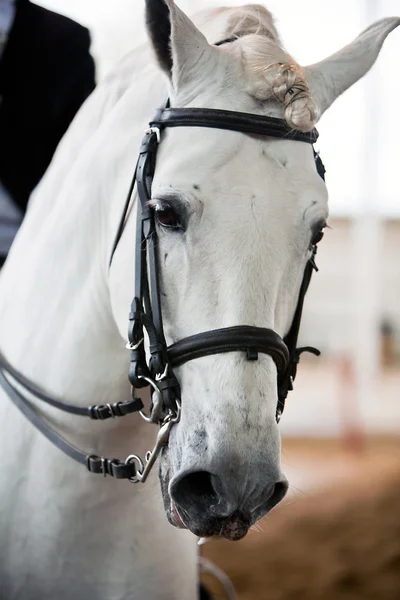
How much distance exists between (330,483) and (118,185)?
4082mm

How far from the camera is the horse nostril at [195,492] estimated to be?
1195 millimetres

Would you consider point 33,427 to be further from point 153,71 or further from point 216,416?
point 153,71

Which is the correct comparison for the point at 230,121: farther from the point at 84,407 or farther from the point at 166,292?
the point at 84,407

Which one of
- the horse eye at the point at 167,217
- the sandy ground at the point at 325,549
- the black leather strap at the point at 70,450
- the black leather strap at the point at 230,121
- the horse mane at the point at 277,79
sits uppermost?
the horse mane at the point at 277,79

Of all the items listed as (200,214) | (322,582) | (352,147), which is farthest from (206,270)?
(352,147)

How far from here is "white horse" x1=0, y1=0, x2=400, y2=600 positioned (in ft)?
3.92

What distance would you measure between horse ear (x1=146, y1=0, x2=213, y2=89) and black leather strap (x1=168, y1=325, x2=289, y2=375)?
1.57ft

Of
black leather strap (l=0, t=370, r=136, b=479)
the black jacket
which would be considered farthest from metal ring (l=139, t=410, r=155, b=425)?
the black jacket

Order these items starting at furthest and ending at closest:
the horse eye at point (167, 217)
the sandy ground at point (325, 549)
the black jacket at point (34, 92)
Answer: the sandy ground at point (325, 549) → the black jacket at point (34, 92) → the horse eye at point (167, 217)

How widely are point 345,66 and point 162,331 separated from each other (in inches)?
26.7

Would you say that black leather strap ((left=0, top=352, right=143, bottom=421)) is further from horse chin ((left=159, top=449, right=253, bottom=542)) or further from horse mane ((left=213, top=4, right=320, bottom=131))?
horse mane ((left=213, top=4, right=320, bottom=131))

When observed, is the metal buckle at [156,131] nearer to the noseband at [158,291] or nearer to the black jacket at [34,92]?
the noseband at [158,291]

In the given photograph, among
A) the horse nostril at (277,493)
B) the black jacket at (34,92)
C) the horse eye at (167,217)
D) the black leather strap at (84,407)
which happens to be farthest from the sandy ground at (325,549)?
the horse eye at (167,217)

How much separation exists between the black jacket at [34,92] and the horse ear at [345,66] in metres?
0.95
